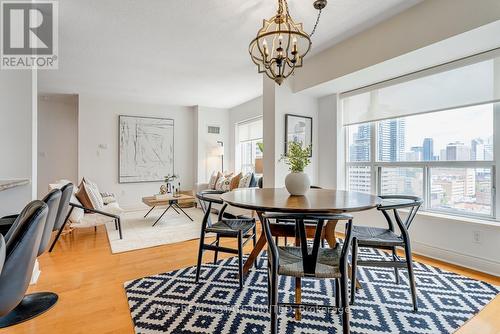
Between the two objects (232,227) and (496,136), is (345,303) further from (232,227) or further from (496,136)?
(496,136)

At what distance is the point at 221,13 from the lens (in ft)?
8.46

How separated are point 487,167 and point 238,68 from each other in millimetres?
3361

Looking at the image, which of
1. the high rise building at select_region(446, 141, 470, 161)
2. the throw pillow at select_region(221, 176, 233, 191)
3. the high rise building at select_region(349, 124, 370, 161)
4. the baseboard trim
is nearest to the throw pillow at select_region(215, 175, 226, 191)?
the throw pillow at select_region(221, 176, 233, 191)

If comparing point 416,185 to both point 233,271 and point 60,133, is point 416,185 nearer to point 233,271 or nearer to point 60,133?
point 233,271

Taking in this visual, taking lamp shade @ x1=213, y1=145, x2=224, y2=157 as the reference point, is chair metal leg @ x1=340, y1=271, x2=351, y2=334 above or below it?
below

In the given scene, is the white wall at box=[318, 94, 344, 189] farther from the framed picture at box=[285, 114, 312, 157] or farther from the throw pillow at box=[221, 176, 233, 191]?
the throw pillow at box=[221, 176, 233, 191]

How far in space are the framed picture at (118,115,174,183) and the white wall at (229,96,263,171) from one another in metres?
1.53

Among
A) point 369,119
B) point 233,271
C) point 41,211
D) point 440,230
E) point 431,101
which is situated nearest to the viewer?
point 41,211

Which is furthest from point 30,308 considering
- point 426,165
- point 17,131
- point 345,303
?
point 426,165

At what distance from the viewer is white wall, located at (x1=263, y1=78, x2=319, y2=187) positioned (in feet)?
12.7

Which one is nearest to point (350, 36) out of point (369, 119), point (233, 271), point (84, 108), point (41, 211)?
point (369, 119)

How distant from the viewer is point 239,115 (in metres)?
6.62

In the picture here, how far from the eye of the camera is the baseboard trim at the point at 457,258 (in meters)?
2.47

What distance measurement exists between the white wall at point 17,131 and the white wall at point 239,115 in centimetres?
410
